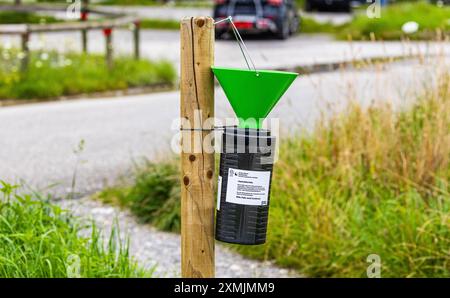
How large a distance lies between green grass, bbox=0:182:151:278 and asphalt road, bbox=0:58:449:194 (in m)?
1.62

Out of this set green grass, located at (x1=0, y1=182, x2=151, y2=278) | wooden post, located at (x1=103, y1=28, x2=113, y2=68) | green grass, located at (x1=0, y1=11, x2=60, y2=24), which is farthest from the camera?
green grass, located at (x1=0, y1=11, x2=60, y2=24)

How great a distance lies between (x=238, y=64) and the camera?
1584cm

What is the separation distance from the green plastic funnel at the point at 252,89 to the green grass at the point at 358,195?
6.27ft

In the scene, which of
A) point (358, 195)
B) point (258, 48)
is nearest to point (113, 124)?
point (358, 195)

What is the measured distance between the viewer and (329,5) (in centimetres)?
3294

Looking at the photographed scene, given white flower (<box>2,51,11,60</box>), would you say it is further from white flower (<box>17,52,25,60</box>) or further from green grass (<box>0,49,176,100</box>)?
white flower (<box>17,52,25,60</box>)

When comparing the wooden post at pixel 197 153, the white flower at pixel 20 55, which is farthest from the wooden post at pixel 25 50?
the wooden post at pixel 197 153

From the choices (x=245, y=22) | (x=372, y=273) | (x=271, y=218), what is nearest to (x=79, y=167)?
(x=271, y=218)

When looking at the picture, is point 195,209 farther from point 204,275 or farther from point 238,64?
point 238,64

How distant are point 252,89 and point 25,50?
32.1 feet

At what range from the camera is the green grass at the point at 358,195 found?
5.12 metres

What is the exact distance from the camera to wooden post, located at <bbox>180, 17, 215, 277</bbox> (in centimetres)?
333

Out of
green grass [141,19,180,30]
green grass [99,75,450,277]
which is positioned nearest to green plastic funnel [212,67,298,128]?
green grass [99,75,450,277]

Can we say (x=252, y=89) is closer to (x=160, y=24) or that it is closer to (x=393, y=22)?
(x=393, y=22)
